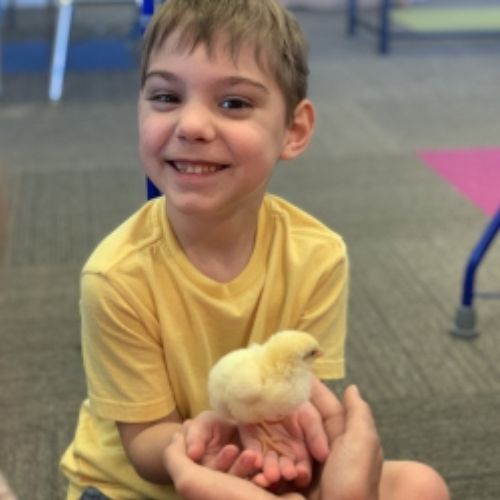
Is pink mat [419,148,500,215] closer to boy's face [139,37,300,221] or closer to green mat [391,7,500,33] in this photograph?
boy's face [139,37,300,221]

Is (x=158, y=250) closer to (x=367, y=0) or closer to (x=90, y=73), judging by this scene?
(x=90, y=73)

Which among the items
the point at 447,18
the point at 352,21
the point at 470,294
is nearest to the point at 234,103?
the point at 470,294

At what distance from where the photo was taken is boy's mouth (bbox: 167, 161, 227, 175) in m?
0.91

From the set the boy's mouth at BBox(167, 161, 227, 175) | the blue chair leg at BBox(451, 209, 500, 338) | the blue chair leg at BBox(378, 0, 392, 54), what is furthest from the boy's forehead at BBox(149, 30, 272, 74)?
the blue chair leg at BBox(378, 0, 392, 54)

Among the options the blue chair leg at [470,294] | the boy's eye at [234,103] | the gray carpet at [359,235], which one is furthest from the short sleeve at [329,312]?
the blue chair leg at [470,294]

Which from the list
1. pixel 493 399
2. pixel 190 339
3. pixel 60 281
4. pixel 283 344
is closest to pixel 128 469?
pixel 190 339

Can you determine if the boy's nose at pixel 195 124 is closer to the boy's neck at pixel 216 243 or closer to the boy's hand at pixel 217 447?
the boy's neck at pixel 216 243

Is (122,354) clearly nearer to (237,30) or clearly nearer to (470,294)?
(237,30)

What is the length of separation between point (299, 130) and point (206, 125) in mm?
185

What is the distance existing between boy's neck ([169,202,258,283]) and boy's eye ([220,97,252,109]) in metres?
0.14

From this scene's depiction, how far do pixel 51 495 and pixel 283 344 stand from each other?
731 mm

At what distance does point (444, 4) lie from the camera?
5430mm

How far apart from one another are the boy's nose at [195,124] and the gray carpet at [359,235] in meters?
0.37

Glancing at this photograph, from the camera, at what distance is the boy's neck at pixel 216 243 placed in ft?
3.27
